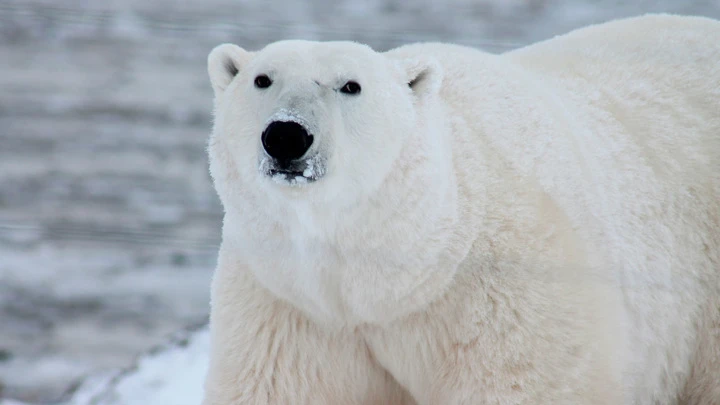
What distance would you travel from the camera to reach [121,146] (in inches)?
164

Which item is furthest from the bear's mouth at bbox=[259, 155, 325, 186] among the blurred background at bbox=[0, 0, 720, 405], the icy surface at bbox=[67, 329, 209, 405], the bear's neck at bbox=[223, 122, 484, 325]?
the icy surface at bbox=[67, 329, 209, 405]

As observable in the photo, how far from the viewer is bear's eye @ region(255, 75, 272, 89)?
7.13 ft

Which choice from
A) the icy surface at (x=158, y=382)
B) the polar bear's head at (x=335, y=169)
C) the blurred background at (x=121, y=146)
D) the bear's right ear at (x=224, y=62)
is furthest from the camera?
the icy surface at (x=158, y=382)

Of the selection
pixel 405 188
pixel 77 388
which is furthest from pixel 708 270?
pixel 77 388

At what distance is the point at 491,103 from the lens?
2582 millimetres

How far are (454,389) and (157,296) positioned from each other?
8.66 ft

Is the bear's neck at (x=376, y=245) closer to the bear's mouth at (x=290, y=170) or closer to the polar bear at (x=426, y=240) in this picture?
the polar bear at (x=426, y=240)

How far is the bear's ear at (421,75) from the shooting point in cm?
233

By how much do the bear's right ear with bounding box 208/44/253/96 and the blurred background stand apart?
0.23 ft

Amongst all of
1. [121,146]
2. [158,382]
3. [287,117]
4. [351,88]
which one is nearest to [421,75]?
[351,88]

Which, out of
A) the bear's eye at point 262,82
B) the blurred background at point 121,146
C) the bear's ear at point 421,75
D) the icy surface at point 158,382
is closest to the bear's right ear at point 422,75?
the bear's ear at point 421,75

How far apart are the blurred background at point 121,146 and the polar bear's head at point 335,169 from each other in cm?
12

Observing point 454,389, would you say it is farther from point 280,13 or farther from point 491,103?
point 280,13

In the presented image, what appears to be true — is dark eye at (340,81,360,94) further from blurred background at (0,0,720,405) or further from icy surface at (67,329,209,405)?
icy surface at (67,329,209,405)
